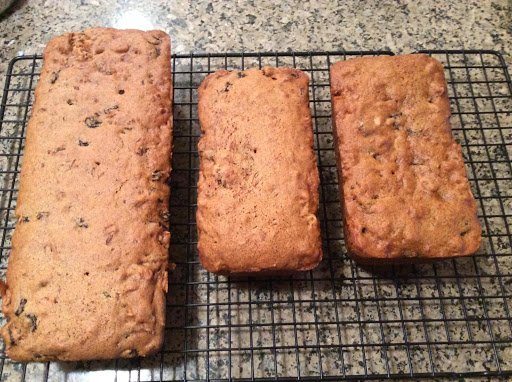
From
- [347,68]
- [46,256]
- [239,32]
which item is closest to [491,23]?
[347,68]

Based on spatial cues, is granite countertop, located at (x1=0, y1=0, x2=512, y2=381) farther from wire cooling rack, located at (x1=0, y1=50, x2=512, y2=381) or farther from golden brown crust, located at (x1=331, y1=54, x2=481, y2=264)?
golden brown crust, located at (x1=331, y1=54, x2=481, y2=264)

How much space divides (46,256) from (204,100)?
2.39 ft

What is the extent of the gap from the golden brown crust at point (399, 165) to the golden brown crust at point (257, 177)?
0.13 m

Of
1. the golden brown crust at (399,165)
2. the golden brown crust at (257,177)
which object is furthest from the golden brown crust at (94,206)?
the golden brown crust at (399,165)

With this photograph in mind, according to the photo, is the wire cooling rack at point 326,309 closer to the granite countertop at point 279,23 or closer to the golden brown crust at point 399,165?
the golden brown crust at point 399,165

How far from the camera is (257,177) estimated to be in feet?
4.41

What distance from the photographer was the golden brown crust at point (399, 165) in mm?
1325

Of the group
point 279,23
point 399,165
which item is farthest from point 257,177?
point 279,23

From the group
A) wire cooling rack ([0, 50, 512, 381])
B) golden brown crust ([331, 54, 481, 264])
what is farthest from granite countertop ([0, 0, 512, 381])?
golden brown crust ([331, 54, 481, 264])

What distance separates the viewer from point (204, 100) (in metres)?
1.47

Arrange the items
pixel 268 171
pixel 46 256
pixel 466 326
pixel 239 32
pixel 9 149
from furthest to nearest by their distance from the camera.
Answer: pixel 239 32 → pixel 9 149 → pixel 466 326 → pixel 268 171 → pixel 46 256

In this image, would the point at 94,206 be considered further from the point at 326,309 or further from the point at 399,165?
the point at 399,165

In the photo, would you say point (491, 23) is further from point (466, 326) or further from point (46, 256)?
→ point (46, 256)

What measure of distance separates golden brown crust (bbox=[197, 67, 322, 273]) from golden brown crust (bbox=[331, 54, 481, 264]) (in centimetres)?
13
